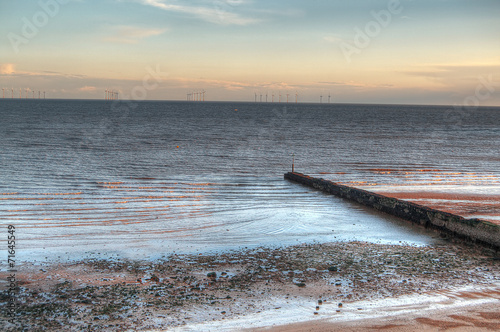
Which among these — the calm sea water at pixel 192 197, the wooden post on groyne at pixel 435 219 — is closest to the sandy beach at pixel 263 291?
the wooden post on groyne at pixel 435 219

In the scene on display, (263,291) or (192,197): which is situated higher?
(192,197)

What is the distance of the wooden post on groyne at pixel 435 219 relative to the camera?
51.8ft

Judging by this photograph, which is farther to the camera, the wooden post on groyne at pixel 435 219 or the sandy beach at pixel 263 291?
the wooden post on groyne at pixel 435 219

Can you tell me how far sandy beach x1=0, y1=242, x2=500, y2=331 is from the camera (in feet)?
33.2

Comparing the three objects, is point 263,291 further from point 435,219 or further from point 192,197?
point 192,197

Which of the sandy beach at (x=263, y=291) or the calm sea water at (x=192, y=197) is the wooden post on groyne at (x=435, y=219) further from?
the sandy beach at (x=263, y=291)

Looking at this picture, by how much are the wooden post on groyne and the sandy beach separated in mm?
788

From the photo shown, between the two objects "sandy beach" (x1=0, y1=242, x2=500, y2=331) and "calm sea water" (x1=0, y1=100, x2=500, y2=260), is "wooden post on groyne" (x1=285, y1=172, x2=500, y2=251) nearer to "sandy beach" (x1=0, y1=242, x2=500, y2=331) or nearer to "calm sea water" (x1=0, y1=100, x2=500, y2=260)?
"calm sea water" (x1=0, y1=100, x2=500, y2=260)

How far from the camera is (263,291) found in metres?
11.8

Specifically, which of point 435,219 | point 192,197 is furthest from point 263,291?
point 192,197

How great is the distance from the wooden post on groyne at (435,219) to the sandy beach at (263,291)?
788 millimetres

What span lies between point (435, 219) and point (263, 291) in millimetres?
9388

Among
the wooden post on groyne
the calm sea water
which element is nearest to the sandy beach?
the wooden post on groyne

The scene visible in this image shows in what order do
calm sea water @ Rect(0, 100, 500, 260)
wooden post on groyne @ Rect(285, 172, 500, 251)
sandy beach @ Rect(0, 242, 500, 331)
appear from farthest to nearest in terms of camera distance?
calm sea water @ Rect(0, 100, 500, 260) → wooden post on groyne @ Rect(285, 172, 500, 251) → sandy beach @ Rect(0, 242, 500, 331)
